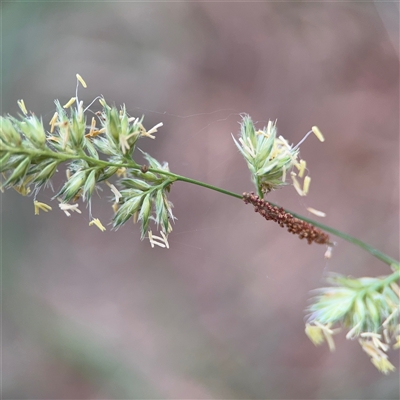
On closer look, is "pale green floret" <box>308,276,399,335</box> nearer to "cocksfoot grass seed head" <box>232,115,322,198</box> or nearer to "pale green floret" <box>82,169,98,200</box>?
"cocksfoot grass seed head" <box>232,115,322,198</box>

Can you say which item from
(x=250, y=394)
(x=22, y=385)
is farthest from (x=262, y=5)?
(x=22, y=385)

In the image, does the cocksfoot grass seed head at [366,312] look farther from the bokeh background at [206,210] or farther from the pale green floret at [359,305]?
the bokeh background at [206,210]

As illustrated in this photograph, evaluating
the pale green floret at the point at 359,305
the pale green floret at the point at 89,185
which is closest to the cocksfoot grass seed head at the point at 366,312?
the pale green floret at the point at 359,305

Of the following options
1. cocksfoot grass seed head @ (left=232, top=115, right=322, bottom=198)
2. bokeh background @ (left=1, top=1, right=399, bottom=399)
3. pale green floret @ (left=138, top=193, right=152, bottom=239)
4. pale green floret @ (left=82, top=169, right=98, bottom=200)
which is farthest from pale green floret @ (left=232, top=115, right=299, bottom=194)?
bokeh background @ (left=1, top=1, right=399, bottom=399)

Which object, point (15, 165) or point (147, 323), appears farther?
point (147, 323)

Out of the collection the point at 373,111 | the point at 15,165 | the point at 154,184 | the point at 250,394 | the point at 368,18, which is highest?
the point at 368,18

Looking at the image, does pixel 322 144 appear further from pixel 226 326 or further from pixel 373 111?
pixel 226 326

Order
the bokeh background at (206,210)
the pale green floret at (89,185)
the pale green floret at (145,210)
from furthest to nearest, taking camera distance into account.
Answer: the bokeh background at (206,210), the pale green floret at (145,210), the pale green floret at (89,185)

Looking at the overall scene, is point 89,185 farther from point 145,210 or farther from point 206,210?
point 206,210
